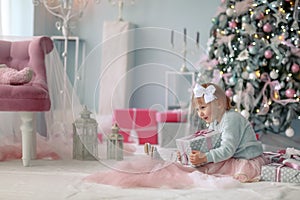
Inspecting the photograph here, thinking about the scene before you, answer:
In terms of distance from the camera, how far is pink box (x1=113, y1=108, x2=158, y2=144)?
3877 millimetres

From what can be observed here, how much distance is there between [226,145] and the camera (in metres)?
2.30

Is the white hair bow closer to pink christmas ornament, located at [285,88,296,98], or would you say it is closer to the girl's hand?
the girl's hand

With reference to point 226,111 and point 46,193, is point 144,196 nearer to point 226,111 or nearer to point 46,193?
point 46,193

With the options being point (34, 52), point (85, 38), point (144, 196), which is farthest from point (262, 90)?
point (85, 38)

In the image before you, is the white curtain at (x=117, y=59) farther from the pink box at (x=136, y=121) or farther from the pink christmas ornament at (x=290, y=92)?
the pink christmas ornament at (x=290, y=92)

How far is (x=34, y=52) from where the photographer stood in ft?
9.13

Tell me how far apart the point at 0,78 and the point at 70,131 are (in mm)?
654

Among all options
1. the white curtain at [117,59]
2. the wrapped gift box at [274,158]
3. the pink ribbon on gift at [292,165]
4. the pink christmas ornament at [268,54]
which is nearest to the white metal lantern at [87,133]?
the white curtain at [117,59]

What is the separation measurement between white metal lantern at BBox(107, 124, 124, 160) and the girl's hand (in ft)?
1.64

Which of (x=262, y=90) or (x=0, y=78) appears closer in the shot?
(x=0, y=78)

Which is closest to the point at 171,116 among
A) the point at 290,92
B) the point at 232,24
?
the point at 232,24

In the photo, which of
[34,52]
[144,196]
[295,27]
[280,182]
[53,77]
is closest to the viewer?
[144,196]

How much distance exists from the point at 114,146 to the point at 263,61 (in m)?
1.31

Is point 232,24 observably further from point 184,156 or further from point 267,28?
point 184,156
